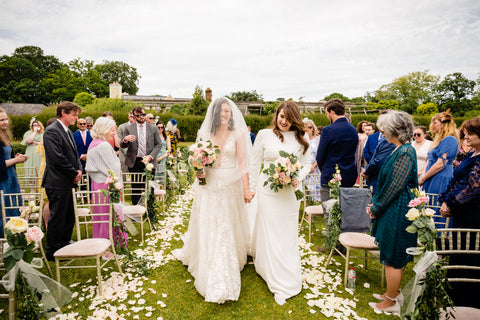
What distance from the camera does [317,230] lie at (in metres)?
5.96

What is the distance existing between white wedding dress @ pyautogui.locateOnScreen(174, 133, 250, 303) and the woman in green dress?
180 centimetres

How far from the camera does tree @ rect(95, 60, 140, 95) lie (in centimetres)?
5803

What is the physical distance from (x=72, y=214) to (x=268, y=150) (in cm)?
347

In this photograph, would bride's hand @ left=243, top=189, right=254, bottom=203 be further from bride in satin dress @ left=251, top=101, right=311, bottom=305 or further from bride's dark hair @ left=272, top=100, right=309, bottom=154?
bride's dark hair @ left=272, top=100, right=309, bottom=154

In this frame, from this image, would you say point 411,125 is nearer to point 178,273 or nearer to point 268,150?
point 268,150

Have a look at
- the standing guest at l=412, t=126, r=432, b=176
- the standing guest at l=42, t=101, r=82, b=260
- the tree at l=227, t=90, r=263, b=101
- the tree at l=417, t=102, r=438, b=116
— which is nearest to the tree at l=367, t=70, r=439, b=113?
the tree at l=417, t=102, r=438, b=116

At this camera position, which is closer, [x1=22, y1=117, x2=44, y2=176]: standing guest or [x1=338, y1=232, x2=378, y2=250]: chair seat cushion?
[x1=338, y1=232, x2=378, y2=250]: chair seat cushion

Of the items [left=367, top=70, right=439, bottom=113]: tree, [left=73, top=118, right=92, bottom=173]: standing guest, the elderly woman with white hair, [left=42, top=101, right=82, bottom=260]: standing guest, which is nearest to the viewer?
[left=42, top=101, right=82, bottom=260]: standing guest

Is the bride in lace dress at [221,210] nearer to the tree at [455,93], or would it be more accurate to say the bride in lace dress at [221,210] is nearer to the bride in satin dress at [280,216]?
the bride in satin dress at [280,216]

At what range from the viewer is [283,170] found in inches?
125

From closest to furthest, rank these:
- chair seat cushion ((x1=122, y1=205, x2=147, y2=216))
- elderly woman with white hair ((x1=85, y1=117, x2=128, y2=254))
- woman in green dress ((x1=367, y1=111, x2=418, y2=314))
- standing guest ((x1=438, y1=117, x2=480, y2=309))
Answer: standing guest ((x1=438, y1=117, x2=480, y2=309)) → woman in green dress ((x1=367, y1=111, x2=418, y2=314)) → elderly woman with white hair ((x1=85, y1=117, x2=128, y2=254)) → chair seat cushion ((x1=122, y1=205, x2=147, y2=216))

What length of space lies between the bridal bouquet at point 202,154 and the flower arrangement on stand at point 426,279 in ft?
7.30

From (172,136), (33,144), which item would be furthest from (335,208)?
(33,144)

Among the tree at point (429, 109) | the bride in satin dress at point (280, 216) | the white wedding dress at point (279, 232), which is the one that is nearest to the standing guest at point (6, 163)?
the bride in satin dress at point (280, 216)
